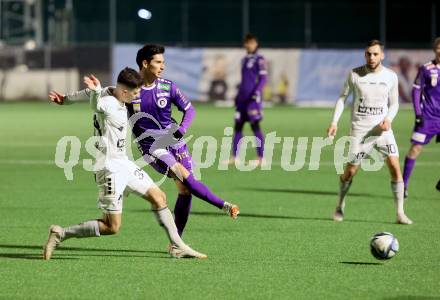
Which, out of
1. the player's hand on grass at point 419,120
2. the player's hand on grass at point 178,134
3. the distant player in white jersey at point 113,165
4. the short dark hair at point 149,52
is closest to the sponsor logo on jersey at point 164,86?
the short dark hair at point 149,52

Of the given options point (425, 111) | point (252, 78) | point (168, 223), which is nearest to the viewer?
point (168, 223)

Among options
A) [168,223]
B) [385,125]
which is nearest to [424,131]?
[385,125]

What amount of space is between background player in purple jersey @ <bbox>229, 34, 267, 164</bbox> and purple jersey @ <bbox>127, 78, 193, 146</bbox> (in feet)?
30.4

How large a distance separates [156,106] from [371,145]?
3206 millimetres

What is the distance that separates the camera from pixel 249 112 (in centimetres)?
1973

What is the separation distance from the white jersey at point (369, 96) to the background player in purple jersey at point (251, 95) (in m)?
7.12

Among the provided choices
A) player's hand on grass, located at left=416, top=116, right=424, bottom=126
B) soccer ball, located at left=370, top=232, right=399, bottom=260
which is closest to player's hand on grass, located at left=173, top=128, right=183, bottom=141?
soccer ball, located at left=370, top=232, right=399, bottom=260

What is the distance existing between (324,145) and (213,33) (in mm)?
30930

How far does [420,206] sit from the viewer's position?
1380cm

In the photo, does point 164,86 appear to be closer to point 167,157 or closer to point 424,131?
point 167,157

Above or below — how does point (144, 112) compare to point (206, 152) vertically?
above

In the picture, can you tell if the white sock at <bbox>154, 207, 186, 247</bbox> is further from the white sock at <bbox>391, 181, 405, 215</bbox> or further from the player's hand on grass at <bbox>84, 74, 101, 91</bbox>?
the white sock at <bbox>391, 181, 405, 215</bbox>

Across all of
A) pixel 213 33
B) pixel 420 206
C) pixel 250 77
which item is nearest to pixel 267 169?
pixel 250 77

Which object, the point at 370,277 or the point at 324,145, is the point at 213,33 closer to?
the point at 324,145
